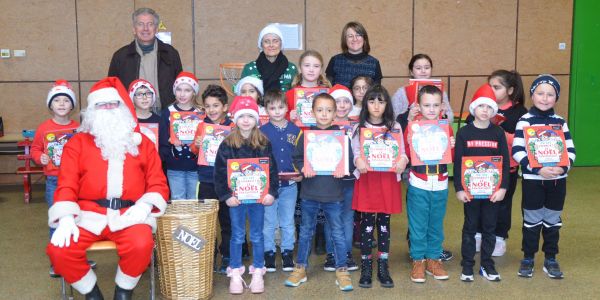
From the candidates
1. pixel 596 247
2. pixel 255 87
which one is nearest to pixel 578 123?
pixel 596 247

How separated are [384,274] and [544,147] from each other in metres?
1.45

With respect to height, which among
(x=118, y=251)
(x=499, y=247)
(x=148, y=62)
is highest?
(x=148, y=62)

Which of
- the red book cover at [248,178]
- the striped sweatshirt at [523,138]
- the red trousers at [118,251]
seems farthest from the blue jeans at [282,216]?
the striped sweatshirt at [523,138]

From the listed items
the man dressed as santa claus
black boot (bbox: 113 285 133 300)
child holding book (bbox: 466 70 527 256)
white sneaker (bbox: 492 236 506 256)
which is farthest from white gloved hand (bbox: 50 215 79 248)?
white sneaker (bbox: 492 236 506 256)

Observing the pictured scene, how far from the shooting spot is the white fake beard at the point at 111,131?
3.68 m

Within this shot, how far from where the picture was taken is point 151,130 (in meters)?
4.36

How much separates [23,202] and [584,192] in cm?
688

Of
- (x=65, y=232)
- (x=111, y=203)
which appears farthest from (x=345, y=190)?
(x=65, y=232)

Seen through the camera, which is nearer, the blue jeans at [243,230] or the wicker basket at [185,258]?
the wicker basket at [185,258]

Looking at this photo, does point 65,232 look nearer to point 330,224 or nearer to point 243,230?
point 243,230

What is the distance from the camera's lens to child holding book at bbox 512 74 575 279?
13.8 feet

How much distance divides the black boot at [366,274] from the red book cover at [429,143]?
785mm

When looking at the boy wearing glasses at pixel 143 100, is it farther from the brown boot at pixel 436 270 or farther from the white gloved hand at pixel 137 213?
the brown boot at pixel 436 270

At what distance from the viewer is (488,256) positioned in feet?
14.1
